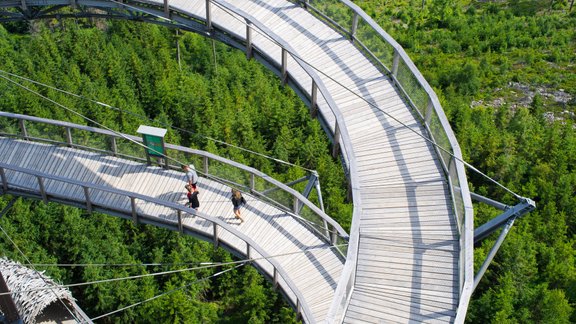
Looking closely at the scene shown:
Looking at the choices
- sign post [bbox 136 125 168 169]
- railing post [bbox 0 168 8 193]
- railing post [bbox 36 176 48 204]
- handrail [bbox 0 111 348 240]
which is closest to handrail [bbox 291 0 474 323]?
handrail [bbox 0 111 348 240]

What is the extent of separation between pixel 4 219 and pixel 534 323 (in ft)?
91.3

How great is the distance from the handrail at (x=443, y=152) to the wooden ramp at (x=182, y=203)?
217 inches

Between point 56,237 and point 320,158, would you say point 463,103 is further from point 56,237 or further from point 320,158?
point 56,237

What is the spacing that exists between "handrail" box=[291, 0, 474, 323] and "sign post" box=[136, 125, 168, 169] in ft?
25.8

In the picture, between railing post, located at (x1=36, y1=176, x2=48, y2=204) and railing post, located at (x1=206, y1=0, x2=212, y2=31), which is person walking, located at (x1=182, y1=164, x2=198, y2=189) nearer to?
railing post, located at (x1=36, y1=176, x2=48, y2=204)

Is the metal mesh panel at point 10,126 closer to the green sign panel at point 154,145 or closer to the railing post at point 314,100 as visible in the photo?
the green sign panel at point 154,145

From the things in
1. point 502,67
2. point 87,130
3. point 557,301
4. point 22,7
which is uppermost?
point 502,67

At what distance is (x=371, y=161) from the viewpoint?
2259 cm

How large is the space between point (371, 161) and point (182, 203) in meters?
7.10

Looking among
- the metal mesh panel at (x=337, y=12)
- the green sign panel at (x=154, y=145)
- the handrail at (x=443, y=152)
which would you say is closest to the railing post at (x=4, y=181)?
the green sign panel at (x=154, y=145)

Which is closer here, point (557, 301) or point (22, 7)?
point (22, 7)

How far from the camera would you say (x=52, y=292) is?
27766mm

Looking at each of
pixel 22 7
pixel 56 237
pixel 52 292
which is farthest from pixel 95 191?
pixel 56 237

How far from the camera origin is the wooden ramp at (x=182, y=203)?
2470 centimetres
